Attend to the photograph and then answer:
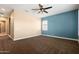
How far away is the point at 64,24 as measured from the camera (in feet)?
6.61

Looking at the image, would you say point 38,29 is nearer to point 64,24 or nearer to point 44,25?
point 44,25

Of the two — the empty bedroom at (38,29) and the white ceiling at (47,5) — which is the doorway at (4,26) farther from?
the white ceiling at (47,5)

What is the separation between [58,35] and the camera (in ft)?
6.64

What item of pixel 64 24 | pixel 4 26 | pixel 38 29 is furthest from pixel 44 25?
pixel 4 26

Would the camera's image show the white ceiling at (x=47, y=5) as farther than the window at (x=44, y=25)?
No

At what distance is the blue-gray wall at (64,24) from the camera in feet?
6.38

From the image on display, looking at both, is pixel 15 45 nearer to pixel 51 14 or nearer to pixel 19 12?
pixel 19 12

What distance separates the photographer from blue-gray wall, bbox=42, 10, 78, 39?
1.94m

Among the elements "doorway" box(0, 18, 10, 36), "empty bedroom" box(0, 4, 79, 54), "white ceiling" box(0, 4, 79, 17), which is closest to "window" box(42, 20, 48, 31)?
"empty bedroom" box(0, 4, 79, 54)

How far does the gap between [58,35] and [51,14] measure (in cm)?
50

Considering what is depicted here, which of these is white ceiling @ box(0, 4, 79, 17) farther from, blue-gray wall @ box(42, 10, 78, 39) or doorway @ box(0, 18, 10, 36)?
doorway @ box(0, 18, 10, 36)

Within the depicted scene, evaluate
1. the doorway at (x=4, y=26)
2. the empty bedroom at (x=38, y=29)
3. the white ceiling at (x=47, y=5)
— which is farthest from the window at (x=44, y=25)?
the doorway at (x=4, y=26)
